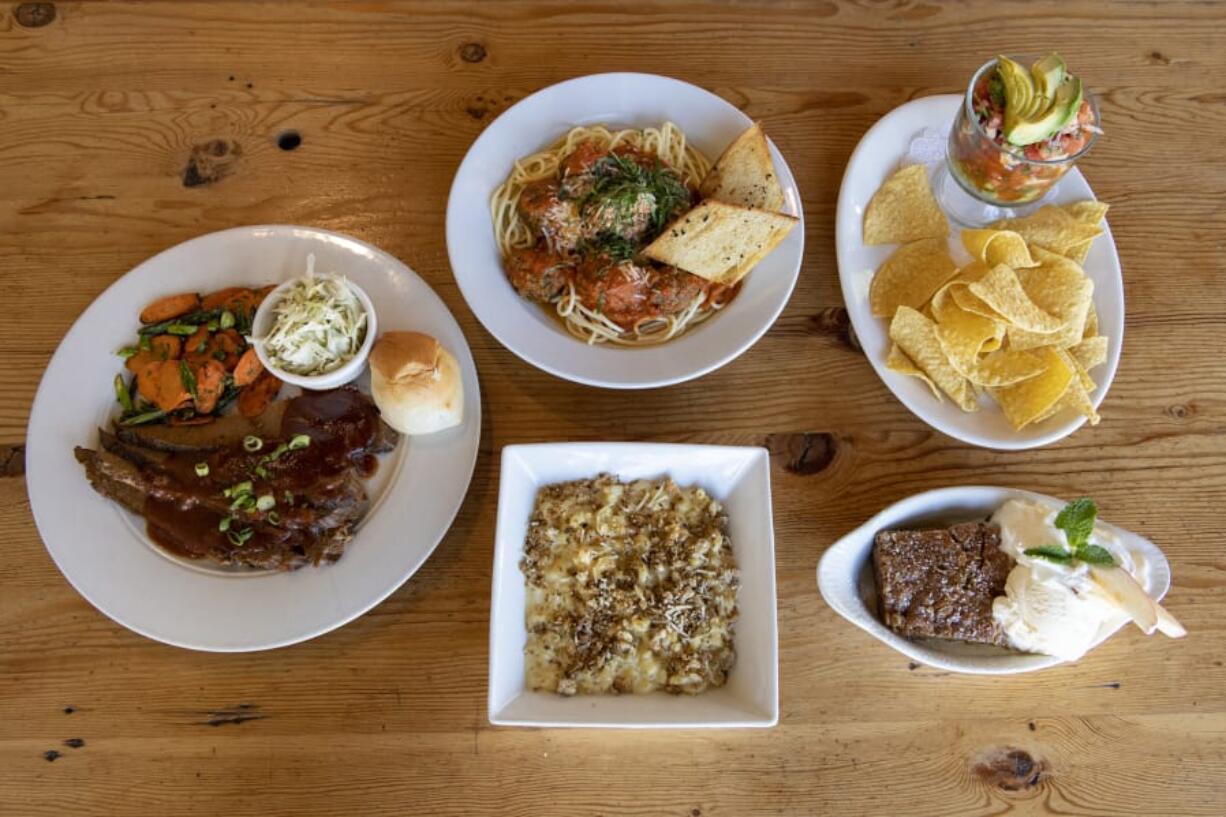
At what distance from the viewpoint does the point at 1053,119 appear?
1887 millimetres

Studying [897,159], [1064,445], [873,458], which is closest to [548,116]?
[897,159]

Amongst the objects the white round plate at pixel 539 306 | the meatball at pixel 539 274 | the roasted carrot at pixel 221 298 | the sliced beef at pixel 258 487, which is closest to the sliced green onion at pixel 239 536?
the sliced beef at pixel 258 487

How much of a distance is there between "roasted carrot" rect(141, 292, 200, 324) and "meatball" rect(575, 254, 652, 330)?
38.5 inches

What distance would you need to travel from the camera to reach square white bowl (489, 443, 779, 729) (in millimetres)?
1644

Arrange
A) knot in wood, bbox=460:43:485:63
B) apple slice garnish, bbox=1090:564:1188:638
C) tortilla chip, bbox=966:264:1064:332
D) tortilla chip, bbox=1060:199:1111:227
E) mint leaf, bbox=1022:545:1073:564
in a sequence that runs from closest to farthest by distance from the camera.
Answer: apple slice garnish, bbox=1090:564:1188:638, mint leaf, bbox=1022:545:1073:564, tortilla chip, bbox=966:264:1064:332, tortilla chip, bbox=1060:199:1111:227, knot in wood, bbox=460:43:485:63

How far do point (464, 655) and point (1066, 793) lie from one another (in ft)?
4.87

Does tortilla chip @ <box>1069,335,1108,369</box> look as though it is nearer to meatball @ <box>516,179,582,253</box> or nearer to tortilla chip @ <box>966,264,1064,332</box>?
tortilla chip @ <box>966,264,1064,332</box>

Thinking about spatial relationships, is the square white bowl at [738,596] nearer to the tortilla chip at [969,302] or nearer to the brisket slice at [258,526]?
the brisket slice at [258,526]

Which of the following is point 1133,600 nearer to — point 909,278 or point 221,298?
point 909,278

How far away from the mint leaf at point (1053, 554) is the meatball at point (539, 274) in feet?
4.16

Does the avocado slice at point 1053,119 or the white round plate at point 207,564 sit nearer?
the white round plate at point 207,564

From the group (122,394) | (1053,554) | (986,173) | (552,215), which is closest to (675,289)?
(552,215)

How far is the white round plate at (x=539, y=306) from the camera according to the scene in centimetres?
188

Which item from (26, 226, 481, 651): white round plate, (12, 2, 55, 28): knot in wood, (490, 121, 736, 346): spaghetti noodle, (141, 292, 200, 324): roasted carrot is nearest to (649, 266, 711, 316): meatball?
(490, 121, 736, 346): spaghetti noodle
